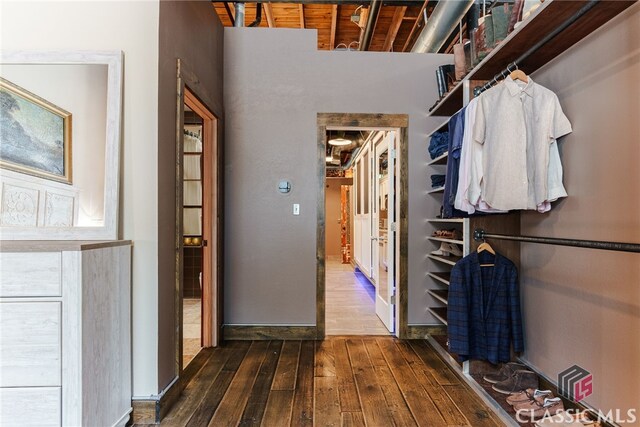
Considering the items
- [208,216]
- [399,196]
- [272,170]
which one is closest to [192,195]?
[208,216]

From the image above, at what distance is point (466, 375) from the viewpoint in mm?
2102

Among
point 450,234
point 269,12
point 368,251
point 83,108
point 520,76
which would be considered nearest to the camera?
point 83,108

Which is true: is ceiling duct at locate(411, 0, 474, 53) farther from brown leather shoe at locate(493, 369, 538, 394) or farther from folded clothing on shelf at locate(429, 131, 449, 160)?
brown leather shoe at locate(493, 369, 538, 394)

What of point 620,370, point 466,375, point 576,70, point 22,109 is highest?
point 576,70

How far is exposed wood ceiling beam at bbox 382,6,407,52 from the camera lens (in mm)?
3332

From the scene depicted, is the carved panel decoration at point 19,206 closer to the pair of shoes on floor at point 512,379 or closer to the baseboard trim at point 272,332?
the baseboard trim at point 272,332

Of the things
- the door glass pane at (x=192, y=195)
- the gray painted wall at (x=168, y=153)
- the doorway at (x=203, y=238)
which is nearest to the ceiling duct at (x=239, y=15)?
the gray painted wall at (x=168, y=153)

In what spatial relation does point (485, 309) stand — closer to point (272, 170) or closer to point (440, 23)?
point (272, 170)

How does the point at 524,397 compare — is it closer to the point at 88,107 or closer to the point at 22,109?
the point at 88,107

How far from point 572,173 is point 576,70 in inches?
21.9

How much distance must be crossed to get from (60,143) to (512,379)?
2.97 meters

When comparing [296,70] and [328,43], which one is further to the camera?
[328,43]

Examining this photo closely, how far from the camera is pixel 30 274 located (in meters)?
1.36

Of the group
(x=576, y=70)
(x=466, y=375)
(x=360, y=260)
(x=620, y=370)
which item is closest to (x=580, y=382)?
(x=620, y=370)
